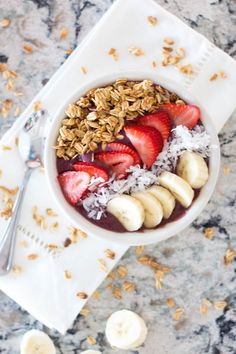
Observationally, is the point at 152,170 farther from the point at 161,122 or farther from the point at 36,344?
the point at 36,344

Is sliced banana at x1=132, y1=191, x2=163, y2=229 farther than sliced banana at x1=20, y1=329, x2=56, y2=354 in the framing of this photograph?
No

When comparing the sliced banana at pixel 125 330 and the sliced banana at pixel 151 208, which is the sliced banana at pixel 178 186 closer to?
the sliced banana at pixel 151 208

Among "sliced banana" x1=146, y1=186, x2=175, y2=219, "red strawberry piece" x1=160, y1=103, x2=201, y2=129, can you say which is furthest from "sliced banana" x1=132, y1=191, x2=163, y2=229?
"red strawberry piece" x1=160, y1=103, x2=201, y2=129

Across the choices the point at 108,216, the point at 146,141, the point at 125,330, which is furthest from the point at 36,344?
the point at 146,141

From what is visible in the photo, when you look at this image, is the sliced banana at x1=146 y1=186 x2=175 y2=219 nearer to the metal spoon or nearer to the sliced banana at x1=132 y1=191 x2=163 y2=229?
the sliced banana at x1=132 y1=191 x2=163 y2=229

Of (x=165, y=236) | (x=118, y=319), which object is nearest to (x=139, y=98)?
(x=165, y=236)

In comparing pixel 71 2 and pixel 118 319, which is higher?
pixel 71 2

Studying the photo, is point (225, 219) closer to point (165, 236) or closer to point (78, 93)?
point (165, 236)
